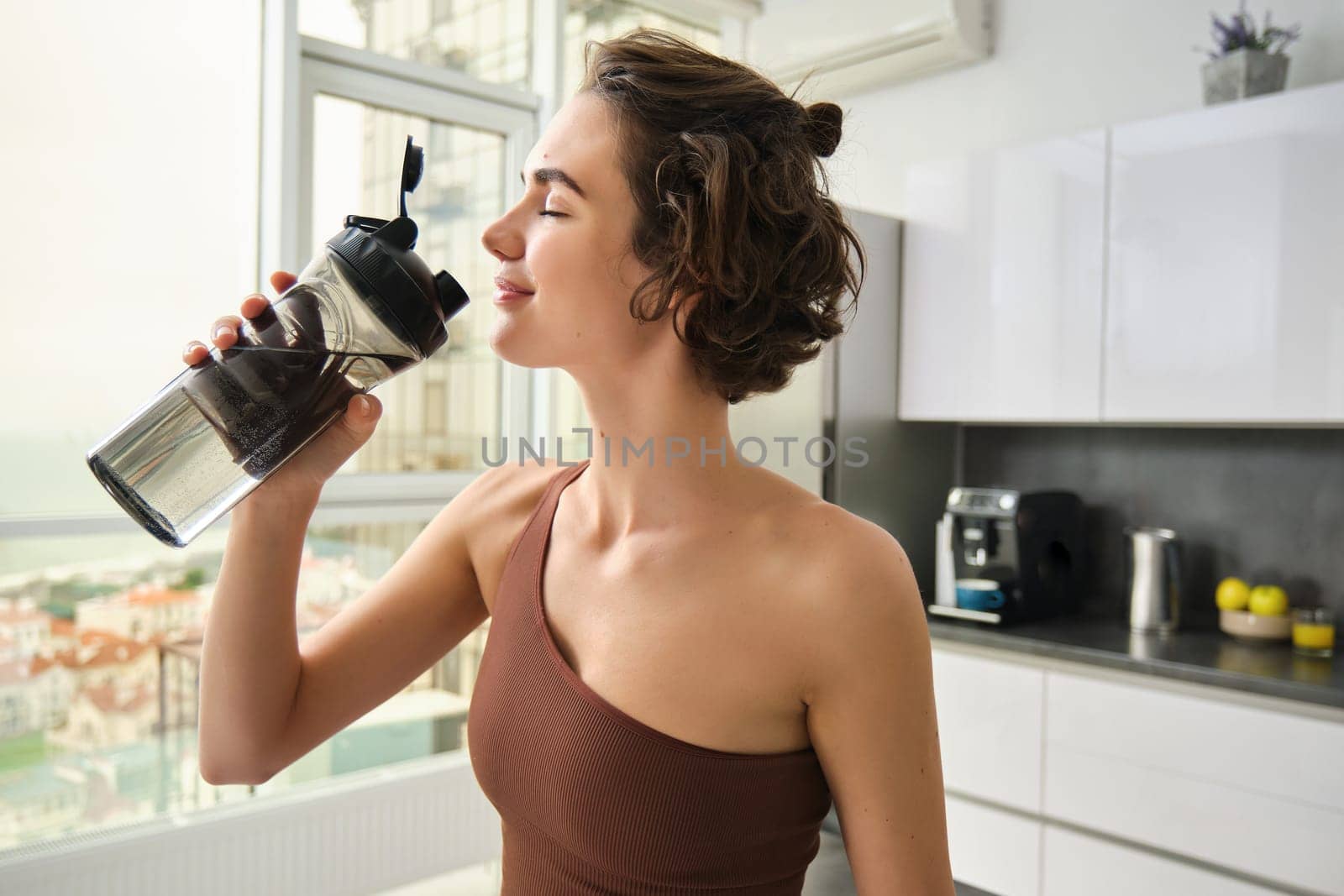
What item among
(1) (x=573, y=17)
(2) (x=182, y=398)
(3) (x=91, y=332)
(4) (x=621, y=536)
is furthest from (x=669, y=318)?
(1) (x=573, y=17)

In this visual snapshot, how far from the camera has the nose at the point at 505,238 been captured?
0.85m

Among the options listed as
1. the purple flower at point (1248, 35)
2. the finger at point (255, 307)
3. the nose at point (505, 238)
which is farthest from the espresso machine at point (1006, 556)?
the finger at point (255, 307)

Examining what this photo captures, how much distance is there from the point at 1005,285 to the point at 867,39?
955 mm

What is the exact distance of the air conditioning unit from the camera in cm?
307

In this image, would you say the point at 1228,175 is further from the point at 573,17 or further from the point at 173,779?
the point at 173,779

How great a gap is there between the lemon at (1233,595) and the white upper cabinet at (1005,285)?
52 cm

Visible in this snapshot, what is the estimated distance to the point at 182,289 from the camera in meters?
2.49

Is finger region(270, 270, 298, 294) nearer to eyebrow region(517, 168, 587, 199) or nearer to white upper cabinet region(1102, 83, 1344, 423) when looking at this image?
eyebrow region(517, 168, 587, 199)

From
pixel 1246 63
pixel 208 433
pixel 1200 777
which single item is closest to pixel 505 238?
pixel 208 433

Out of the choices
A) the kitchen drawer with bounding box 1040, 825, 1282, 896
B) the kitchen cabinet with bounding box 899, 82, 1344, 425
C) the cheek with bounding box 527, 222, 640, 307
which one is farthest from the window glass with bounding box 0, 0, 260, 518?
the kitchen drawer with bounding box 1040, 825, 1282, 896

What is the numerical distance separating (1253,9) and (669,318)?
2.49 m

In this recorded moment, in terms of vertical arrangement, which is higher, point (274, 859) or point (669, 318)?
point (669, 318)

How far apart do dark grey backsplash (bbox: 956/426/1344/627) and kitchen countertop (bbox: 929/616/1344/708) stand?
214 mm

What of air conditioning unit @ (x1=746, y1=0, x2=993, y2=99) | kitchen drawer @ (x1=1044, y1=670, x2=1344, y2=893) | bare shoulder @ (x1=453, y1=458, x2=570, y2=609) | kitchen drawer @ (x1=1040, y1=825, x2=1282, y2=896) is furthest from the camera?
air conditioning unit @ (x1=746, y1=0, x2=993, y2=99)
